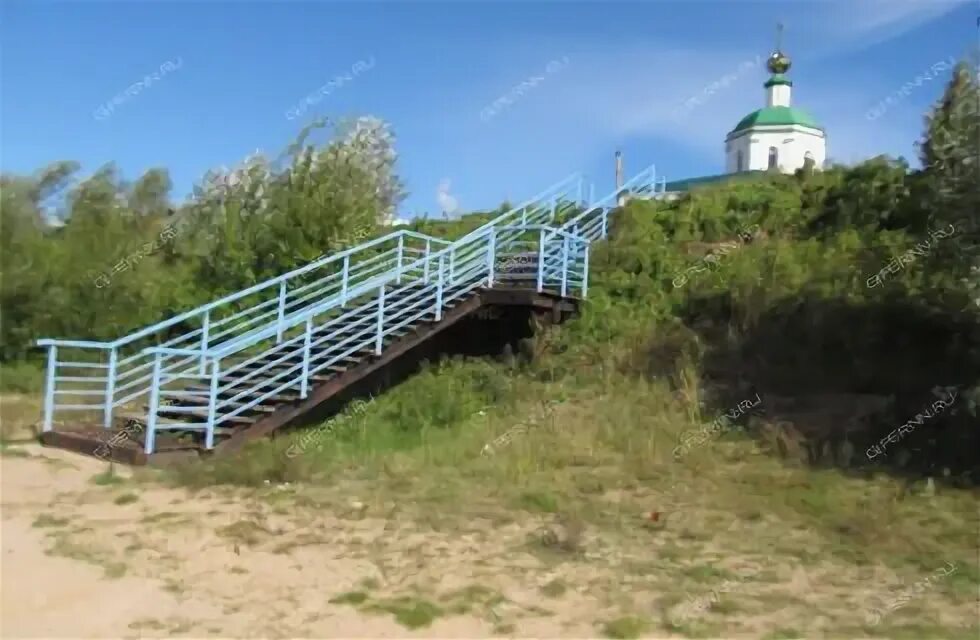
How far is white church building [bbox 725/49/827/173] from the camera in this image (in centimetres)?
3133

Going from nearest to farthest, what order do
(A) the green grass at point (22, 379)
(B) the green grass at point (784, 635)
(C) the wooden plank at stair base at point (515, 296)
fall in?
(B) the green grass at point (784, 635), (C) the wooden plank at stair base at point (515, 296), (A) the green grass at point (22, 379)

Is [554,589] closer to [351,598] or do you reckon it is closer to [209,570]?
[351,598]

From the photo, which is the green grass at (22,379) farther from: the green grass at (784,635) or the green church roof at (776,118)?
the green church roof at (776,118)

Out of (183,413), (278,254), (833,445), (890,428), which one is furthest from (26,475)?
(278,254)

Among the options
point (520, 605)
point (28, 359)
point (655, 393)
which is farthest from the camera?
point (28, 359)

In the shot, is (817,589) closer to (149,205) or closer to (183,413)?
(183,413)

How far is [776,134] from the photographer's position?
31547 mm

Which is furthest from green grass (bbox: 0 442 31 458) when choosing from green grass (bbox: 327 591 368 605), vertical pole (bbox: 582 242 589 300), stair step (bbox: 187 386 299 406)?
vertical pole (bbox: 582 242 589 300)

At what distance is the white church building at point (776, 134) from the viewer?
3133 centimetres

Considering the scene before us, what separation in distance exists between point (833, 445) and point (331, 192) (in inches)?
472

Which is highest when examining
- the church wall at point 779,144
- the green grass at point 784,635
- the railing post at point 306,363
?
the church wall at point 779,144

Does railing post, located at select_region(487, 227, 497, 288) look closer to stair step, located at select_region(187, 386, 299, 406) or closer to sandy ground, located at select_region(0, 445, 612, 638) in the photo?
stair step, located at select_region(187, 386, 299, 406)

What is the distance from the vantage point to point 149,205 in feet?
76.2

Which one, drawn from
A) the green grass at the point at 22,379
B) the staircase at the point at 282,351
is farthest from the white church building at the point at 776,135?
the green grass at the point at 22,379
